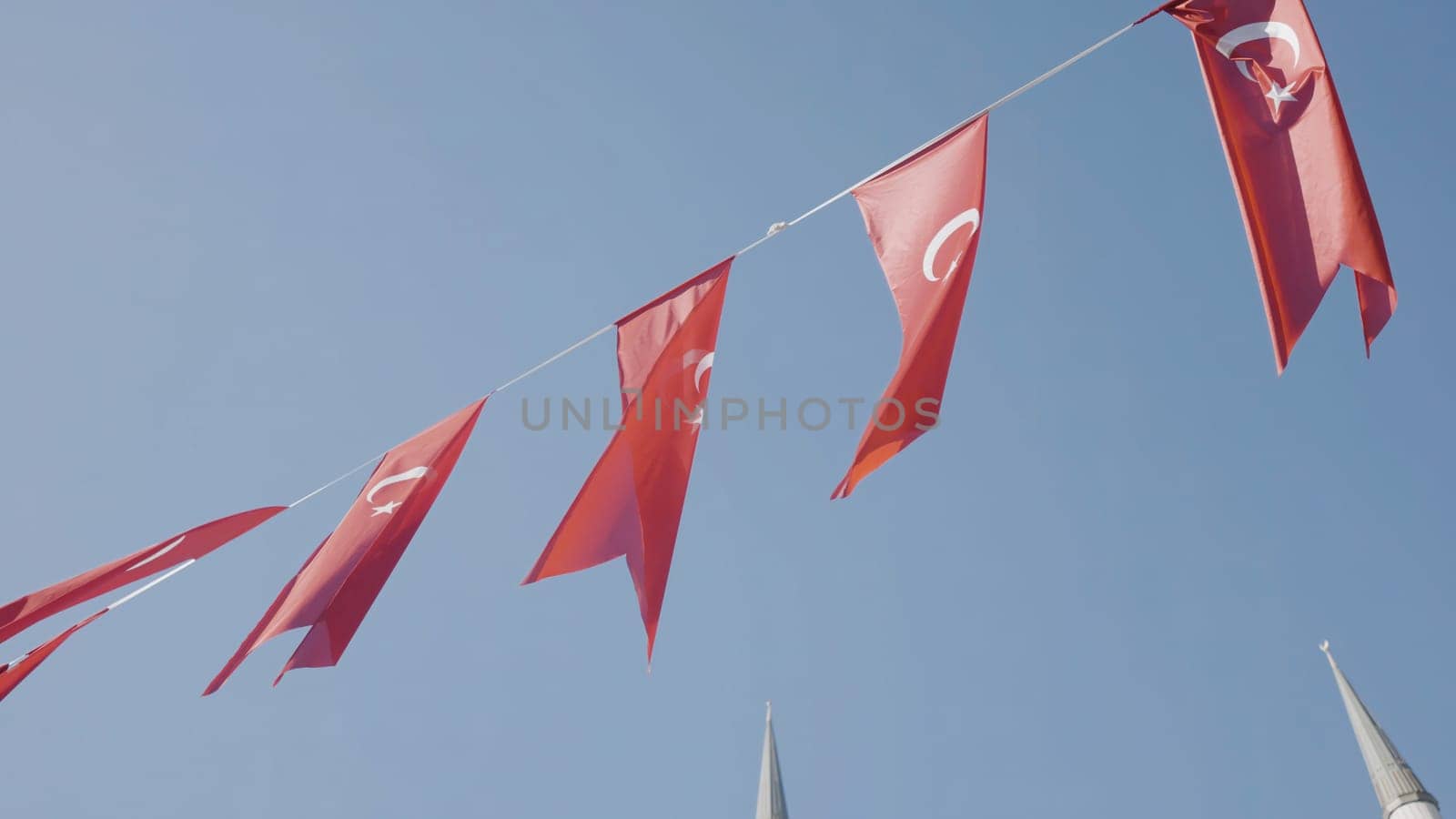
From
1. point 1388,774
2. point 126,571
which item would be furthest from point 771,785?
point 126,571

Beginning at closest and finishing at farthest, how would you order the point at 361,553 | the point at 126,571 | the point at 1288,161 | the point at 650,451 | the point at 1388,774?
1. the point at 1288,161
2. the point at 650,451
3. the point at 361,553
4. the point at 126,571
5. the point at 1388,774

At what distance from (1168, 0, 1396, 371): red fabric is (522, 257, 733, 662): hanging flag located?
415 cm

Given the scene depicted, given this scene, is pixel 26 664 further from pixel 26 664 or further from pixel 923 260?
pixel 923 260

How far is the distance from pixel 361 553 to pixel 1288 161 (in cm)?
807

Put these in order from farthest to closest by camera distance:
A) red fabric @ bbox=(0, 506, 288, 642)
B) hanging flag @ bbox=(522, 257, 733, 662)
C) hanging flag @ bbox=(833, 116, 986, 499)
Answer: red fabric @ bbox=(0, 506, 288, 642) → hanging flag @ bbox=(522, 257, 733, 662) → hanging flag @ bbox=(833, 116, 986, 499)

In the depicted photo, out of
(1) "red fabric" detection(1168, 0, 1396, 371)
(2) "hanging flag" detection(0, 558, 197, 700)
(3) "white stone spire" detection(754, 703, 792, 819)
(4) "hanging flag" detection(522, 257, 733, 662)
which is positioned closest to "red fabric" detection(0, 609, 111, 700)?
(2) "hanging flag" detection(0, 558, 197, 700)

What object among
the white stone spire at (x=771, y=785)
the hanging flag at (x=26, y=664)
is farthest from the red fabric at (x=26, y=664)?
the white stone spire at (x=771, y=785)

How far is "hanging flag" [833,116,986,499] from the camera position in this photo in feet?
28.7

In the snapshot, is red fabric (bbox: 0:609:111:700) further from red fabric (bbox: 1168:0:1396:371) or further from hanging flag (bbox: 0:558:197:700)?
red fabric (bbox: 1168:0:1396:371)

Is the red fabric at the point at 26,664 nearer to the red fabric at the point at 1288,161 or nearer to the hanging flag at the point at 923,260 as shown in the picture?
the hanging flag at the point at 923,260

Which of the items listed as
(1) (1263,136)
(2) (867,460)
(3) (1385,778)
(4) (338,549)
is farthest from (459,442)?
(3) (1385,778)

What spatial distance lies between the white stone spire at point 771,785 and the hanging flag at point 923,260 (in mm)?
59363

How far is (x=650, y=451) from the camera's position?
1021cm

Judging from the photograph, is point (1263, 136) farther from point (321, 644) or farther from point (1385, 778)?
point (1385, 778)
